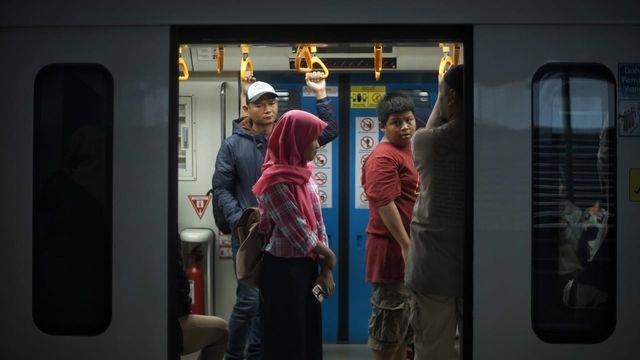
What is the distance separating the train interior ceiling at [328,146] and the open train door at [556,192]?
3.03 m

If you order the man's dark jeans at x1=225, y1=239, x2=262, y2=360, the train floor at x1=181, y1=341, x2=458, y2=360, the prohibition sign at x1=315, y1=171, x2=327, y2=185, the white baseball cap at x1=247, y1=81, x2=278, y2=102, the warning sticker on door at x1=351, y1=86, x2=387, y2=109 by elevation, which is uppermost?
the warning sticker on door at x1=351, y1=86, x2=387, y2=109

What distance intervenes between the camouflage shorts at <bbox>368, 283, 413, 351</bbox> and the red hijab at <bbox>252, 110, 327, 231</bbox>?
0.92 m

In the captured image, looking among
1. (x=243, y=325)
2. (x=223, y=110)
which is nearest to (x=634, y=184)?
(x=243, y=325)

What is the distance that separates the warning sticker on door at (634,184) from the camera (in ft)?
10.4

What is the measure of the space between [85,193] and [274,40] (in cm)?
119

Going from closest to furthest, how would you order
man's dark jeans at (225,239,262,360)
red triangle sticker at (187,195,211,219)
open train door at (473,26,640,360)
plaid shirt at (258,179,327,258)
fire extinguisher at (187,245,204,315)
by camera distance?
open train door at (473,26,640,360)
plaid shirt at (258,179,327,258)
man's dark jeans at (225,239,262,360)
fire extinguisher at (187,245,204,315)
red triangle sticker at (187,195,211,219)

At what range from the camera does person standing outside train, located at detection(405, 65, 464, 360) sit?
345 centimetres

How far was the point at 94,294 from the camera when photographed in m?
3.27

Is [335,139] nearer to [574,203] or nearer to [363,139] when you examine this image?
[363,139]

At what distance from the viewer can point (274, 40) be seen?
129 inches

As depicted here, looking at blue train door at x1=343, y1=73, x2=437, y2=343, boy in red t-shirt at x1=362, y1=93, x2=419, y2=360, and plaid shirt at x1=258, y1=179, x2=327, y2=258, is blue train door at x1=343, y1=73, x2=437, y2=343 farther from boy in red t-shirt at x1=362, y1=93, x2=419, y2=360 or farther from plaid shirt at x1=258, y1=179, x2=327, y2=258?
plaid shirt at x1=258, y1=179, x2=327, y2=258

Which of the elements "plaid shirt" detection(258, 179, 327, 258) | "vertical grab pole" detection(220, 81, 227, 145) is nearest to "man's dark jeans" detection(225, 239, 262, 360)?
"plaid shirt" detection(258, 179, 327, 258)

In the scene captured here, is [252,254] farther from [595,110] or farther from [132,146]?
[595,110]

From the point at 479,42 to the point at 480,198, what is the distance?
0.74 m
